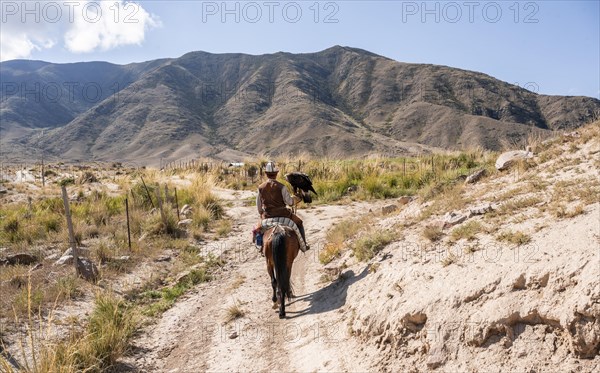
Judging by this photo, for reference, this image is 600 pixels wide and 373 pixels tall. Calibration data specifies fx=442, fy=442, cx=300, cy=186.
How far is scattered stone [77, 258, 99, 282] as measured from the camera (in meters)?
8.20

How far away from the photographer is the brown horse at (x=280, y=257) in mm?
6473

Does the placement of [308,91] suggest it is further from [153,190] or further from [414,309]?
[414,309]

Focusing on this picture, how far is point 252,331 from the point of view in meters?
6.12

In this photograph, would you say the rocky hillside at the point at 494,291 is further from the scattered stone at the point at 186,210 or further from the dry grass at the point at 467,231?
the scattered stone at the point at 186,210

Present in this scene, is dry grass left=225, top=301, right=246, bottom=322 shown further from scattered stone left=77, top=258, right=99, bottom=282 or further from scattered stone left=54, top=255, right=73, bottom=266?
scattered stone left=54, top=255, right=73, bottom=266

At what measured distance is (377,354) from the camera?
4789 millimetres

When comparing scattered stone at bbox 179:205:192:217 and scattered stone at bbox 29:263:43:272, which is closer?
scattered stone at bbox 29:263:43:272

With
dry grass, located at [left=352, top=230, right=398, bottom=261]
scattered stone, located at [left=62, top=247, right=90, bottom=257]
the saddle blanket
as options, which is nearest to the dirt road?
dry grass, located at [left=352, top=230, right=398, bottom=261]

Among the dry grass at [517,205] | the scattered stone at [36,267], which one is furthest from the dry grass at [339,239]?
the scattered stone at [36,267]

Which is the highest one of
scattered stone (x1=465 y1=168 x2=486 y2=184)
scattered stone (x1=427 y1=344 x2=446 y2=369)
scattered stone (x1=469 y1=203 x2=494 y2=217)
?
scattered stone (x1=465 y1=168 x2=486 y2=184)

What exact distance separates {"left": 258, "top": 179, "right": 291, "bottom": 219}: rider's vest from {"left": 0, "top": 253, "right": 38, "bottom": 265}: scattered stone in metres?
5.53

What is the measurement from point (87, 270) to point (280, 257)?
411 centimetres

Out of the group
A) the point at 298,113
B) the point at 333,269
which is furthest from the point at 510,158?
the point at 298,113

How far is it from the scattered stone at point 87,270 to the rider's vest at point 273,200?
11.6 feet
